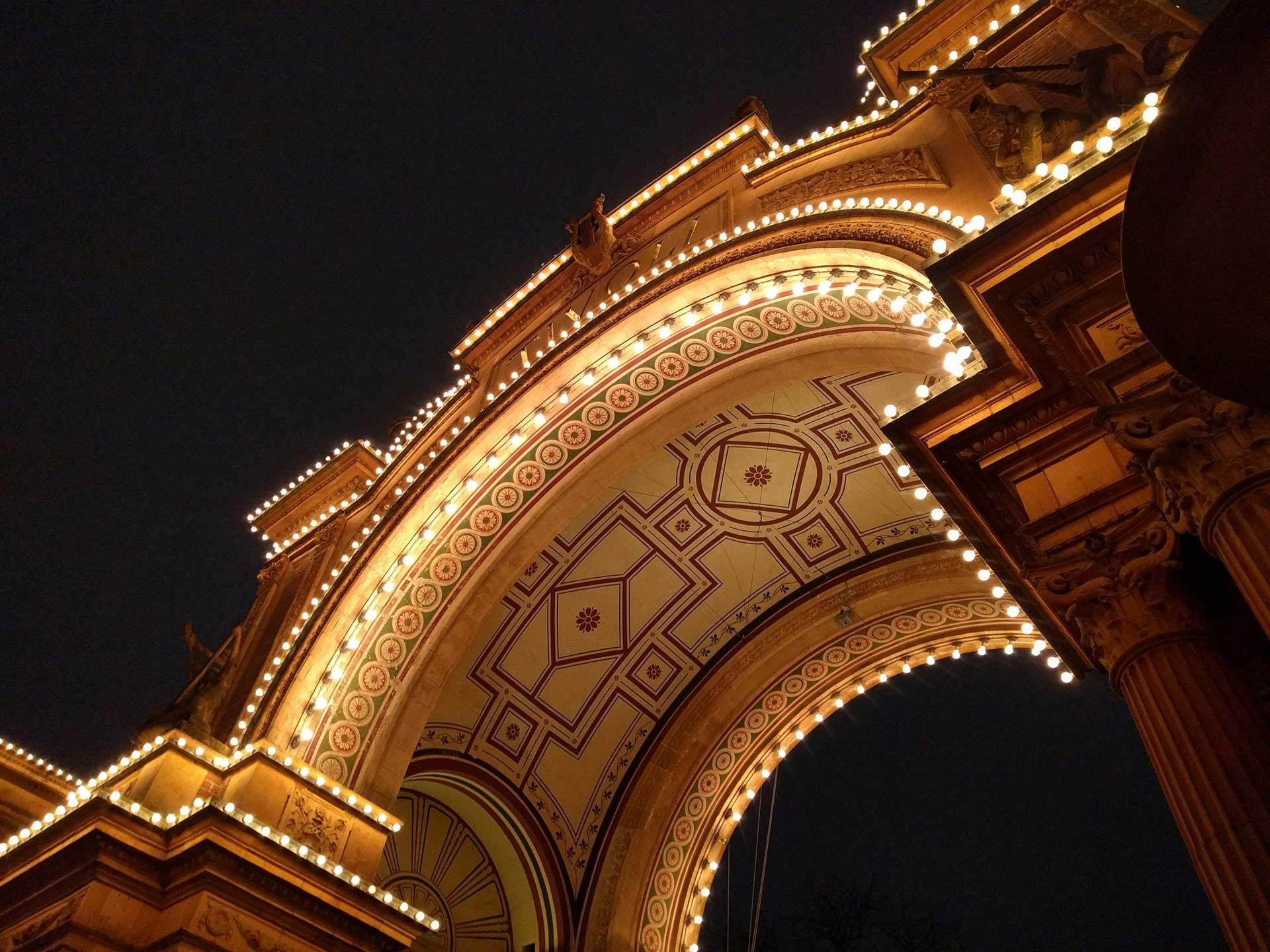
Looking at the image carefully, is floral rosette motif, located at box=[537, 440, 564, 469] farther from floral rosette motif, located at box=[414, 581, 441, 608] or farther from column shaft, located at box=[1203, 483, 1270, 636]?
column shaft, located at box=[1203, 483, 1270, 636]

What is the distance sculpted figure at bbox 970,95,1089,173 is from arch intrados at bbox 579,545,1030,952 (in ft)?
16.7

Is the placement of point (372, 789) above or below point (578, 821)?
below

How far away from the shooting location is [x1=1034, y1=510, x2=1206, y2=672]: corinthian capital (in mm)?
3504

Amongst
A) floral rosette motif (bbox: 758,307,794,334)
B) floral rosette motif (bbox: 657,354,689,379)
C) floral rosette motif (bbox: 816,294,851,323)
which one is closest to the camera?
floral rosette motif (bbox: 816,294,851,323)

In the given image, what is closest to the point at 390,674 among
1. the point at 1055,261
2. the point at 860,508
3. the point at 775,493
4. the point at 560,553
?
the point at 560,553

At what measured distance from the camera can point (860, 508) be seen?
31.4 feet

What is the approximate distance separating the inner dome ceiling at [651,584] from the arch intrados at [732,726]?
237 millimetres

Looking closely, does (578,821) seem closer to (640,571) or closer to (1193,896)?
(640,571)

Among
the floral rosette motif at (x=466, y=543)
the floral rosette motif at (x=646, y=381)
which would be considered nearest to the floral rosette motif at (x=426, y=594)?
the floral rosette motif at (x=466, y=543)

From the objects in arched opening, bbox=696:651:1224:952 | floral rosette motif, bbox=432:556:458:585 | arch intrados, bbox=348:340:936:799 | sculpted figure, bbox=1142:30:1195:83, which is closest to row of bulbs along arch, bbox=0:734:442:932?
arch intrados, bbox=348:340:936:799

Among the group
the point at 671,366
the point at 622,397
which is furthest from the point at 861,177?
the point at 622,397

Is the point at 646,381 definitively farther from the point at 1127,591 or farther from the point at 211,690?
the point at 1127,591

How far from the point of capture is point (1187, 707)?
3.30 meters

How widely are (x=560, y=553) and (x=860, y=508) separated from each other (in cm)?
310
